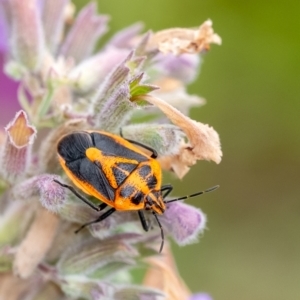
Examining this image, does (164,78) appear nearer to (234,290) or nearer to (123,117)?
(123,117)

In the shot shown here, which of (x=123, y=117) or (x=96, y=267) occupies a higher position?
(x=123, y=117)

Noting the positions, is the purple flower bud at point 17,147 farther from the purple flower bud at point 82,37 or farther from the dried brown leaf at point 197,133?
the purple flower bud at point 82,37

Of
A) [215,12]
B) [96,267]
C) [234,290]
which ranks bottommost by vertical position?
[234,290]

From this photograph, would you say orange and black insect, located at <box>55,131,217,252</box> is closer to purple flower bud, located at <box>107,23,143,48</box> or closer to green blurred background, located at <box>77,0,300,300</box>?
purple flower bud, located at <box>107,23,143,48</box>

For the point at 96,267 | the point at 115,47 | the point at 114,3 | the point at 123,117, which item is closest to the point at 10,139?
the point at 123,117

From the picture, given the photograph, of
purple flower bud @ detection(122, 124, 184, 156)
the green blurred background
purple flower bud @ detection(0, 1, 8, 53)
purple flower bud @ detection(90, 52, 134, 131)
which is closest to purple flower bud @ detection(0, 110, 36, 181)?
purple flower bud @ detection(90, 52, 134, 131)
